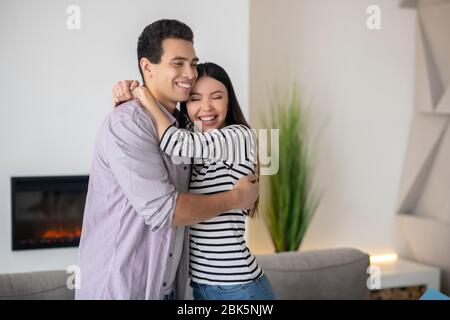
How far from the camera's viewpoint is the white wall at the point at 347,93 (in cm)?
454

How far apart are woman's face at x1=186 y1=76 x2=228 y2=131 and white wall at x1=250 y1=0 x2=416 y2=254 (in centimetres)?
258

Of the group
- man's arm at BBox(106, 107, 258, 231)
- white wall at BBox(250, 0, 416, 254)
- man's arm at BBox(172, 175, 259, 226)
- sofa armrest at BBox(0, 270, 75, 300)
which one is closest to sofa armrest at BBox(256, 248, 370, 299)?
sofa armrest at BBox(0, 270, 75, 300)

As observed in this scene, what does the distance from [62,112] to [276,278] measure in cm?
169

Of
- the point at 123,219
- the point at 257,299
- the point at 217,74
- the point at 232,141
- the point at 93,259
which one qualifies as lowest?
the point at 257,299

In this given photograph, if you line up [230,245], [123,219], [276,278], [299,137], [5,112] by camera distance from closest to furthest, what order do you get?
[123,219] < [230,245] < [276,278] < [5,112] < [299,137]

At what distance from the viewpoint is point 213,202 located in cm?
178

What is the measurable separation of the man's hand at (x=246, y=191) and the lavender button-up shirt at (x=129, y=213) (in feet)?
0.49

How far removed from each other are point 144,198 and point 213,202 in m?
0.19

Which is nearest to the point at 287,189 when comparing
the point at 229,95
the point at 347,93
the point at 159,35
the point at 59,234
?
the point at 347,93

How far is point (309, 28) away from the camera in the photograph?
15.2 feet

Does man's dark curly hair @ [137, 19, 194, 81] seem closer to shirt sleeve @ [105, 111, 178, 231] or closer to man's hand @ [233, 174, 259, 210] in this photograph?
shirt sleeve @ [105, 111, 178, 231]

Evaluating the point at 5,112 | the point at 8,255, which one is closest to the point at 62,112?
the point at 5,112

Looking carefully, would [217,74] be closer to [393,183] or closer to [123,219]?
[123,219]

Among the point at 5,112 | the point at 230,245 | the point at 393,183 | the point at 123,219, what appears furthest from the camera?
the point at 393,183
